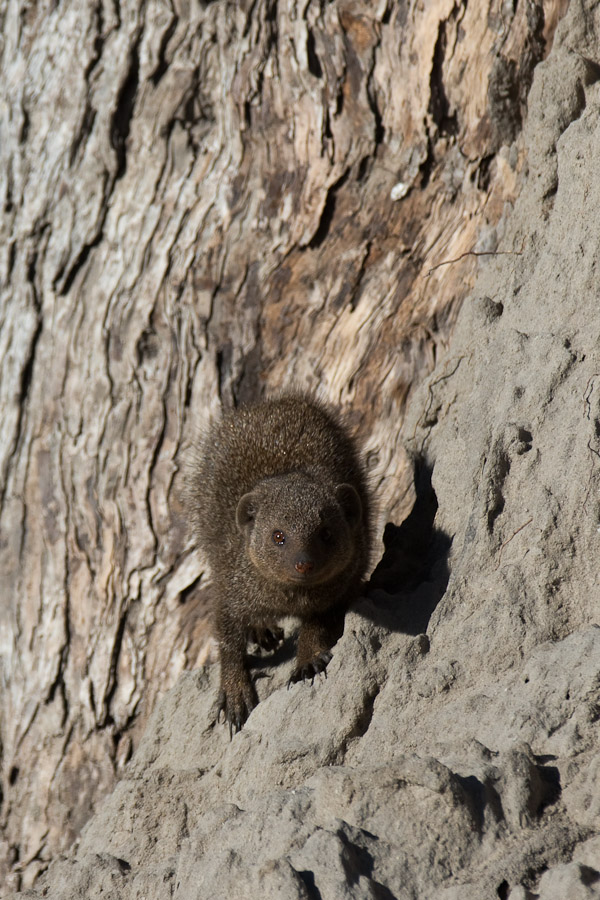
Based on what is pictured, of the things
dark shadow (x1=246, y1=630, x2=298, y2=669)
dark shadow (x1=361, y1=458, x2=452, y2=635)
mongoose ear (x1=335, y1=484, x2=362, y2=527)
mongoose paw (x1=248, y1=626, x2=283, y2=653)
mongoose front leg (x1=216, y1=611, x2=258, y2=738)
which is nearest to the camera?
dark shadow (x1=361, y1=458, x2=452, y2=635)

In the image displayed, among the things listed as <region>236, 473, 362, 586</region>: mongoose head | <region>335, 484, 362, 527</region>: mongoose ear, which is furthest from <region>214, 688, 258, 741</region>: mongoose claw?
<region>335, 484, 362, 527</region>: mongoose ear

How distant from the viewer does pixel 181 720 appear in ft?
12.7

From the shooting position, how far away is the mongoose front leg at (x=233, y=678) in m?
3.66

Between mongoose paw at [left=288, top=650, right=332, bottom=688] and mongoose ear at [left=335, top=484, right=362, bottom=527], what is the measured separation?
0.62 meters

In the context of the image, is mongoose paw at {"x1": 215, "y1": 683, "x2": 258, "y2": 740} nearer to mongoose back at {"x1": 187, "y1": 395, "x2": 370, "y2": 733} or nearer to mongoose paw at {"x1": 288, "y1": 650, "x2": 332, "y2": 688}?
mongoose back at {"x1": 187, "y1": 395, "x2": 370, "y2": 733}

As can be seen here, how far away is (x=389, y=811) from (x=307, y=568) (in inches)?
52.6

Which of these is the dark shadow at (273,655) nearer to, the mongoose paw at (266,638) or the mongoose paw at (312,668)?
the mongoose paw at (266,638)

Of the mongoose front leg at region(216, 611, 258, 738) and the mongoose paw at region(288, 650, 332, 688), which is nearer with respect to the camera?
the mongoose paw at region(288, 650, 332, 688)

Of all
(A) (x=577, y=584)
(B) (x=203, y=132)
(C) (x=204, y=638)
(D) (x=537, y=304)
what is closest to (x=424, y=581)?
(A) (x=577, y=584)

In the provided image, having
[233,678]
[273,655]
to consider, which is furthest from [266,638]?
[233,678]

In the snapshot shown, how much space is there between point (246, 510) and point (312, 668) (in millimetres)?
774

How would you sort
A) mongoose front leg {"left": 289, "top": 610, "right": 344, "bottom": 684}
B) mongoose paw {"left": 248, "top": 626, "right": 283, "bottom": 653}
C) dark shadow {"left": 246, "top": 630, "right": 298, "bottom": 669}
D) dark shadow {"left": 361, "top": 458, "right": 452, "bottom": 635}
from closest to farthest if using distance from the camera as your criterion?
dark shadow {"left": 361, "top": 458, "right": 452, "bottom": 635} < mongoose front leg {"left": 289, "top": 610, "right": 344, "bottom": 684} < dark shadow {"left": 246, "top": 630, "right": 298, "bottom": 669} < mongoose paw {"left": 248, "top": 626, "right": 283, "bottom": 653}

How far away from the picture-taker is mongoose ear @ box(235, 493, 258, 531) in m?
3.94

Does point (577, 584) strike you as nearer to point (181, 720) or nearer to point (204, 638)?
point (181, 720)
